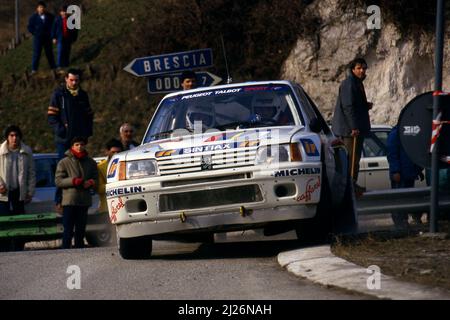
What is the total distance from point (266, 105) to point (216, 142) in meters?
1.37

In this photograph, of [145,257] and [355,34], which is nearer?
[145,257]

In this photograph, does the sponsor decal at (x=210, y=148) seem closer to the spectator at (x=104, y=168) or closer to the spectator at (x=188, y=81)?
the spectator at (x=104, y=168)

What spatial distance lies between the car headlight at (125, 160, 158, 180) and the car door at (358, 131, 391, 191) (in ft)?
26.5

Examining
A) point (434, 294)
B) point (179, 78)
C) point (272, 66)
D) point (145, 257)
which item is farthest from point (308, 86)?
point (434, 294)

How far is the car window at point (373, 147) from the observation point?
1942 cm

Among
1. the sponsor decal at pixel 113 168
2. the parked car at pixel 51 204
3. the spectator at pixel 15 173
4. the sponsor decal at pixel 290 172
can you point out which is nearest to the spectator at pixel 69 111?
the spectator at pixel 15 173

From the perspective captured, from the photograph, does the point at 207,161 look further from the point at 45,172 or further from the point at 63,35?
the point at 63,35

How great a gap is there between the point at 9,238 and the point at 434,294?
9.44m

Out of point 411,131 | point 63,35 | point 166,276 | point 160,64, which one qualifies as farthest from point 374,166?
point 63,35

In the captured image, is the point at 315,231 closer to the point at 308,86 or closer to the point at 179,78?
the point at 179,78

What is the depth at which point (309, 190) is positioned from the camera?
11.2 metres

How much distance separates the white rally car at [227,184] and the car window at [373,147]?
7263 mm

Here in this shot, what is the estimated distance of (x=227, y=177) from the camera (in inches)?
441

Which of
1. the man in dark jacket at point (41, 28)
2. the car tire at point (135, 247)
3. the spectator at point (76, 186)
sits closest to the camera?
the car tire at point (135, 247)
